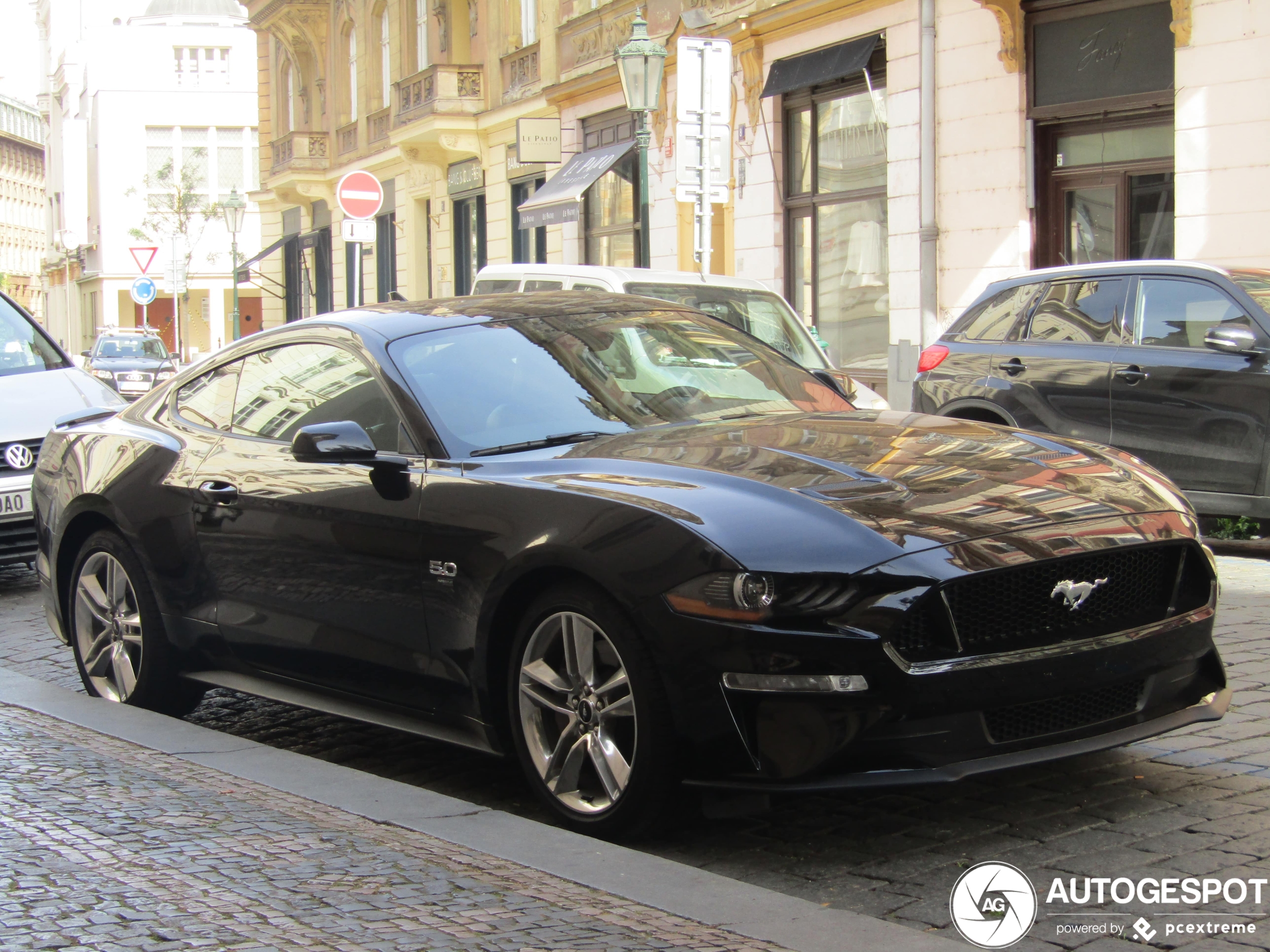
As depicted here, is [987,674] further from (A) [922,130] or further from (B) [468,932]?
(A) [922,130]

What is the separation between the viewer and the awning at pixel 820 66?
61.0ft

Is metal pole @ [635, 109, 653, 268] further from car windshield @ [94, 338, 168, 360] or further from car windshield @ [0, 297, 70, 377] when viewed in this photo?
car windshield @ [94, 338, 168, 360]

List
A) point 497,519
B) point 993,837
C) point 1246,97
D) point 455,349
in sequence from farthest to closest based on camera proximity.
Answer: point 1246,97 < point 455,349 < point 497,519 < point 993,837

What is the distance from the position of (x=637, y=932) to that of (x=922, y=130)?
15471 millimetres

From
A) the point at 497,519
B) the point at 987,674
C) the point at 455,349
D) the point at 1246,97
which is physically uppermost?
the point at 1246,97

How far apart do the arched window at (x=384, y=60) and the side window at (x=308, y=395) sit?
32.1m

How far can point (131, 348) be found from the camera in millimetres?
37094

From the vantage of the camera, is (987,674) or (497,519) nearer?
(987,674)

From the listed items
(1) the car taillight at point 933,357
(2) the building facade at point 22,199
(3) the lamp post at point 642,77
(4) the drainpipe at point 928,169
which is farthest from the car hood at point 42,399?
(2) the building facade at point 22,199

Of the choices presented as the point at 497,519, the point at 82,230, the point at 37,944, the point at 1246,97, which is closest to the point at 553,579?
the point at 497,519

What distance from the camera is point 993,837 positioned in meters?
4.16

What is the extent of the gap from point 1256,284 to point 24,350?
7555mm

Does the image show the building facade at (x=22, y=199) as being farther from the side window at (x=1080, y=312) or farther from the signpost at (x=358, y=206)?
the side window at (x=1080, y=312)

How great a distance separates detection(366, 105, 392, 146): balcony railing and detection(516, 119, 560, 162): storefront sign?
922cm
